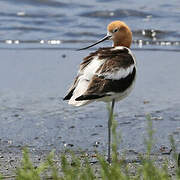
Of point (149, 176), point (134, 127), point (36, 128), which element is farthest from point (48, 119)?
point (149, 176)

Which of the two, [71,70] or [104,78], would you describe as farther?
[71,70]

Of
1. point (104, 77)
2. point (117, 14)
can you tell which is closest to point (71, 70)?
point (104, 77)

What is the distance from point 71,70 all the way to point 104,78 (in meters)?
2.75

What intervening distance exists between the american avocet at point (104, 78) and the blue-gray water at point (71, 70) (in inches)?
21.6

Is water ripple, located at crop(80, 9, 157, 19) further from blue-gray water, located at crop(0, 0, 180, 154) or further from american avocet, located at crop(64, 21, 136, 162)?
american avocet, located at crop(64, 21, 136, 162)

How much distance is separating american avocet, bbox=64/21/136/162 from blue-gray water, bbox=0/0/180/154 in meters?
0.55

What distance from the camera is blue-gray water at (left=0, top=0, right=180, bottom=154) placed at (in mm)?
5914

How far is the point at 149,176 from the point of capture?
293 centimetres

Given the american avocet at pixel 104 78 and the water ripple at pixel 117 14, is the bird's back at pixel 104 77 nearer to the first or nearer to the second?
the american avocet at pixel 104 78

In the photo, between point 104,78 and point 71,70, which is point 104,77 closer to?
point 104,78

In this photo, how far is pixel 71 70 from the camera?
7.86 meters

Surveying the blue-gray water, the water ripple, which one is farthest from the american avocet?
the water ripple

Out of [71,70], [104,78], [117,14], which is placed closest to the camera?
[104,78]

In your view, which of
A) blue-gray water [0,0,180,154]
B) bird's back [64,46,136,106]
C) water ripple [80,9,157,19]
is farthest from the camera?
water ripple [80,9,157,19]
